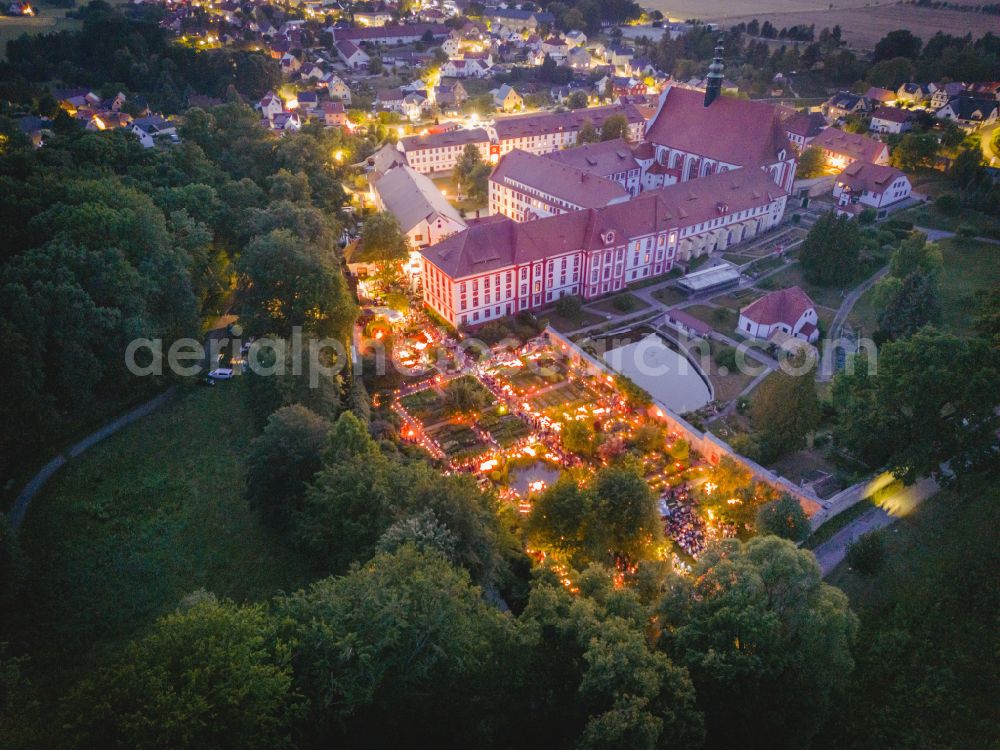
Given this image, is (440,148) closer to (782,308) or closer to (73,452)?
(782,308)

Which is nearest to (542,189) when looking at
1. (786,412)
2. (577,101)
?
(786,412)

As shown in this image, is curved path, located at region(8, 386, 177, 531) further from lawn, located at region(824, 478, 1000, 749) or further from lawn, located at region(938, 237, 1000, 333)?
lawn, located at region(938, 237, 1000, 333)

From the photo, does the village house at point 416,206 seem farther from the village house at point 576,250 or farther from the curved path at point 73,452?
the curved path at point 73,452

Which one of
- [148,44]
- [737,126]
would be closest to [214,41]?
[148,44]

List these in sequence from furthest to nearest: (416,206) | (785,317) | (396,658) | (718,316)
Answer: (416,206), (718,316), (785,317), (396,658)

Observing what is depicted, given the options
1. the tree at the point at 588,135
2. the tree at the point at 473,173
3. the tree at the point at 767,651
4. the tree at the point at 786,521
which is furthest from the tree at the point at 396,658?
the tree at the point at 588,135

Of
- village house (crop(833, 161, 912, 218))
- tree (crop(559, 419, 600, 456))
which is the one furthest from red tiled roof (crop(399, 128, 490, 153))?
tree (crop(559, 419, 600, 456))

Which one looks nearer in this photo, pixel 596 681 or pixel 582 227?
pixel 596 681

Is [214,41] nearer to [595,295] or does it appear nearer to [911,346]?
[595,295]
